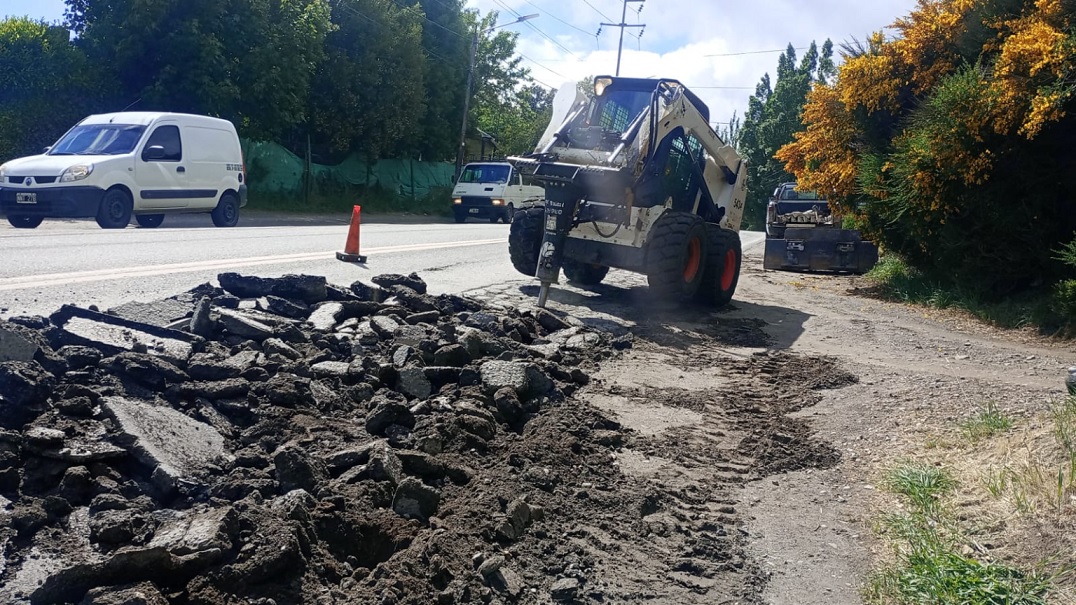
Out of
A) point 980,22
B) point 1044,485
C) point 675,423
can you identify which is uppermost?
point 980,22

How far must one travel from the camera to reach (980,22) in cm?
1314

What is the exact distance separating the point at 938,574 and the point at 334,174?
112 feet

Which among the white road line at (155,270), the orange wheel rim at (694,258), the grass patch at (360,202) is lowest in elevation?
the grass patch at (360,202)

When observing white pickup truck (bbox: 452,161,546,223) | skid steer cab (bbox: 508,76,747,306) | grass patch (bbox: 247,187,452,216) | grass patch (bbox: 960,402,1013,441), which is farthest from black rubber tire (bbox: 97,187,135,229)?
grass patch (bbox: 960,402,1013,441)

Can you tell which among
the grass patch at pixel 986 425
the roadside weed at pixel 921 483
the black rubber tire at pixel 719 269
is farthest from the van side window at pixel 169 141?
the roadside weed at pixel 921 483

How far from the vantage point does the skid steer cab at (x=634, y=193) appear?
10688 mm

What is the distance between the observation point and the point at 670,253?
1109 cm

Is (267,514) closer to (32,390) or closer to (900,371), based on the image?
(32,390)

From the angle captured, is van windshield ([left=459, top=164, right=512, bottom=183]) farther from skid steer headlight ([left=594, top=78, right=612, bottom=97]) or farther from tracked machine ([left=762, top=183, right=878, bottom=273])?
skid steer headlight ([left=594, top=78, right=612, bottom=97])

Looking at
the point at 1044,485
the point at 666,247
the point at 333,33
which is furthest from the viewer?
the point at 333,33

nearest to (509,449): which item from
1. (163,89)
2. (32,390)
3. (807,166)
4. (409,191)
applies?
(32,390)

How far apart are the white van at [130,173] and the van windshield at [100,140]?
19 mm

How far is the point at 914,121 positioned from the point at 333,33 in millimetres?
26867

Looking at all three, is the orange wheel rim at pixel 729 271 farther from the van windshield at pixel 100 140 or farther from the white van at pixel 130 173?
the van windshield at pixel 100 140
